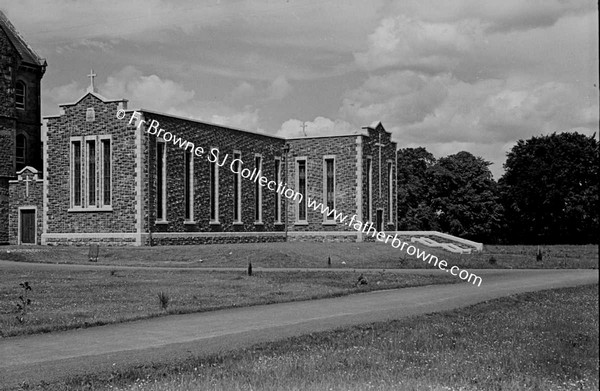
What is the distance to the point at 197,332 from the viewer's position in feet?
47.8

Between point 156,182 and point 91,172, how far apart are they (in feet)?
15.6

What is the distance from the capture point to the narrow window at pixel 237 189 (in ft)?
198

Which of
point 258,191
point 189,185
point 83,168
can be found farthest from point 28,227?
point 258,191

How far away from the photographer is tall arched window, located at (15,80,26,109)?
5825cm

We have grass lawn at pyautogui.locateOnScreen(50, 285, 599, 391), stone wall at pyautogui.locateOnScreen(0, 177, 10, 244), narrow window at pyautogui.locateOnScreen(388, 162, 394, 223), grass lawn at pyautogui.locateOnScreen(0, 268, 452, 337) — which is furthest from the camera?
narrow window at pyautogui.locateOnScreen(388, 162, 394, 223)

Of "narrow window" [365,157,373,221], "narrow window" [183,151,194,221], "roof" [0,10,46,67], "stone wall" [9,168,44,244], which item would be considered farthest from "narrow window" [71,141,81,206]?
"narrow window" [365,157,373,221]

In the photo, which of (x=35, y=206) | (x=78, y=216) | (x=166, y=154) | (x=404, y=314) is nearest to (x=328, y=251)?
(x=166, y=154)

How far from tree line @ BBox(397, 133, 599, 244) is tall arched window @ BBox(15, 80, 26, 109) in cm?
4648

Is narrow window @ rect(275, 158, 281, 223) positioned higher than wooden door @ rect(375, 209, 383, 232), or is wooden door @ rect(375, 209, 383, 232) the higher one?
narrow window @ rect(275, 158, 281, 223)

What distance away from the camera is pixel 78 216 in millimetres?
50906

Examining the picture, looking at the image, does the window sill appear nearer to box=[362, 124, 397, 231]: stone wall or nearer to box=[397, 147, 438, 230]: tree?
box=[362, 124, 397, 231]: stone wall

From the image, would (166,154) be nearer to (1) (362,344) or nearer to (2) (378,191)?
(2) (378,191)

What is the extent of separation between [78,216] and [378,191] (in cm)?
2778

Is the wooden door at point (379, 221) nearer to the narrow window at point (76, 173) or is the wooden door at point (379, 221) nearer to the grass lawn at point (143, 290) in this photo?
the narrow window at point (76, 173)
